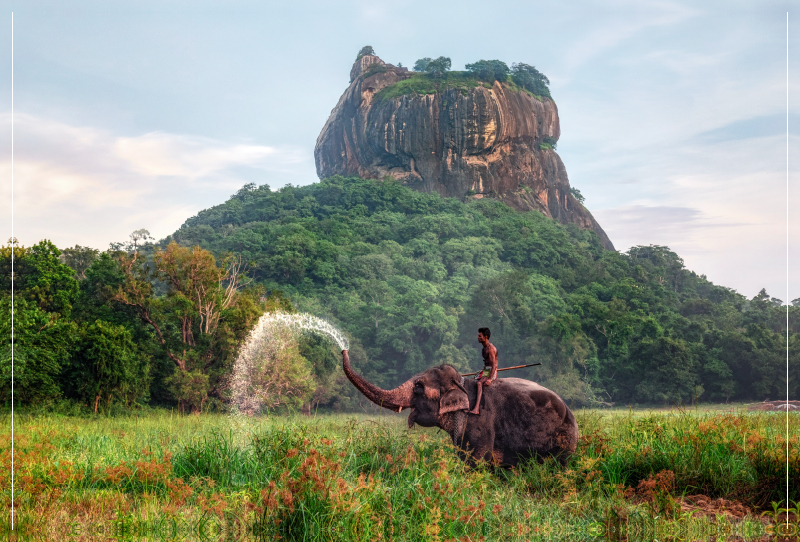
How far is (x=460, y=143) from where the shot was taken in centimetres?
8494

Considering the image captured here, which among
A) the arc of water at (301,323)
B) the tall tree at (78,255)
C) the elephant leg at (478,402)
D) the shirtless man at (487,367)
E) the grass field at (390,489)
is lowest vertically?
the grass field at (390,489)

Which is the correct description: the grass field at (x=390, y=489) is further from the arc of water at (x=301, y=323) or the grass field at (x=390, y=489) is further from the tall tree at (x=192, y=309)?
the tall tree at (x=192, y=309)

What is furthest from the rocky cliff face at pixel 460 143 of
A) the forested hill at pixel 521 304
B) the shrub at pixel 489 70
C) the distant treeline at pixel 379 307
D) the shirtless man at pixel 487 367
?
the shirtless man at pixel 487 367

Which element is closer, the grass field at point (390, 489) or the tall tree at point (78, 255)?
the grass field at point (390, 489)

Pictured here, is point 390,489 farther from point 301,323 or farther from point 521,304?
point 521,304

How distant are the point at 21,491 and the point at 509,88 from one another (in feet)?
294

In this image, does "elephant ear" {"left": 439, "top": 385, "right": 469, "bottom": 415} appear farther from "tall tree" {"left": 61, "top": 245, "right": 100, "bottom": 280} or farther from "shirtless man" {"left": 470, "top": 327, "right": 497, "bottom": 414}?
"tall tree" {"left": 61, "top": 245, "right": 100, "bottom": 280}

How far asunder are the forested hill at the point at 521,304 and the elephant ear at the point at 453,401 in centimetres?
2257

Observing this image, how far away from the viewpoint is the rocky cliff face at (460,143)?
279ft

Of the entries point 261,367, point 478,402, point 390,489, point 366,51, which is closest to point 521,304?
point 261,367

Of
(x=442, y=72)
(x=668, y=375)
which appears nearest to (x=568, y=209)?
(x=442, y=72)

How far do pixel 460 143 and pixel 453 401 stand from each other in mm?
78833

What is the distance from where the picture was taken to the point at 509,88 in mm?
90312

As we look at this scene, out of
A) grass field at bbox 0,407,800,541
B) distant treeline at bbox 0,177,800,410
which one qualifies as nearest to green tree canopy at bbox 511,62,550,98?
distant treeline at bbox 0,177,800,410
